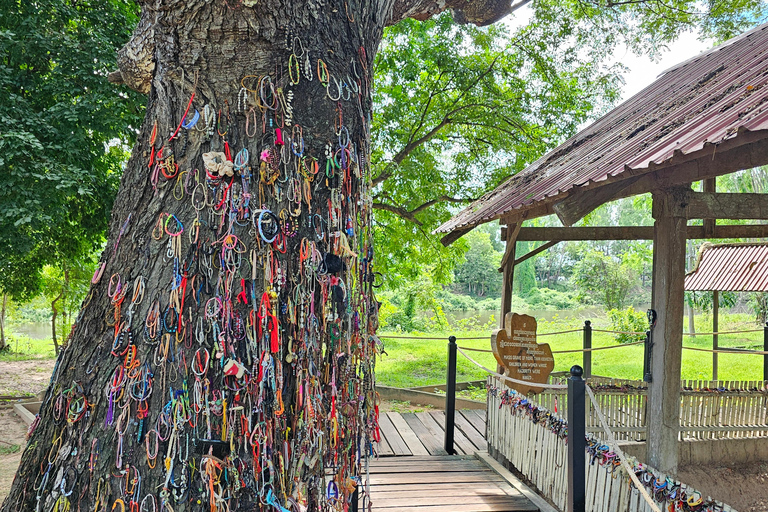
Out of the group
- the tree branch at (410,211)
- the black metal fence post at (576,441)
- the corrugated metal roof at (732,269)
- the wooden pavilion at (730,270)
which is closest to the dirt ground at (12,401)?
the black metal fence post at (576,441)

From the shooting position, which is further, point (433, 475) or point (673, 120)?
point (433, 475)

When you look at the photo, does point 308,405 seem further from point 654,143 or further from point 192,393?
point 654,143

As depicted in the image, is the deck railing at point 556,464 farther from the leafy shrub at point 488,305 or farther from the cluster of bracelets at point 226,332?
the leafy shrub at point 488,305

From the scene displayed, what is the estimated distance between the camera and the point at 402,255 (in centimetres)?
1048

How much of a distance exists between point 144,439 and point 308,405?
0.58 meters

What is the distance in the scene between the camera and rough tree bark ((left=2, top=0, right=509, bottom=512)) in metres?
1.91

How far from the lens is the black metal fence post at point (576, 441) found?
9.63 ft

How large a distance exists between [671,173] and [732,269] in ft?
22.8

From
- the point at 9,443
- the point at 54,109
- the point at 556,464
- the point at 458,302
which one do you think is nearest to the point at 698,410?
the point at 556,464

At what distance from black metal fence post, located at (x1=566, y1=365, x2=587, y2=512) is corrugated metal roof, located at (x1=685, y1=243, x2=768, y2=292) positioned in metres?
7.21

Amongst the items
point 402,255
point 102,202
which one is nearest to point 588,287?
point 402,255

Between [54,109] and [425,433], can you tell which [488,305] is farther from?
[54,109]

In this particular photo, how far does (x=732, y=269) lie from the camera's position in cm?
935

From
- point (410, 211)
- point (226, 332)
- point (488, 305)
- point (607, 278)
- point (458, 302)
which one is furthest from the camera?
point (488, 305)
